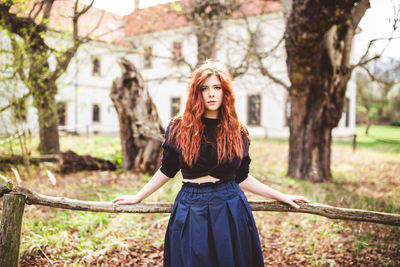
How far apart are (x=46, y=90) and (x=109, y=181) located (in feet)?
8.89

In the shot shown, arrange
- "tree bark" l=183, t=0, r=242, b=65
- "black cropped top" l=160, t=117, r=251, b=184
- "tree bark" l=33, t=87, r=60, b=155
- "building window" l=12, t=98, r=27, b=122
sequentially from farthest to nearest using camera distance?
"tree bark" l=183, t=0, r=242, b=65, "tree bark" l=33, t=87, r=60, b=155, "building window" l=12, t=98, r=27, b=122, "black cropped top" l=160, t=117, r=251, b=184

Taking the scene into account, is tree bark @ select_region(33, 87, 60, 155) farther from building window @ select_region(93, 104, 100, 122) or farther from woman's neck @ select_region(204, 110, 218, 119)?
building window @ select_region(93, 104, 100, 122)

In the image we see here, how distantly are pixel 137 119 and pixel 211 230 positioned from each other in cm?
582

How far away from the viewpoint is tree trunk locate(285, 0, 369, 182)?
5.71 m

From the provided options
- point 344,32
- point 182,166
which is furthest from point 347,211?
point 344,32

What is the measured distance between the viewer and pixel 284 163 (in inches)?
405

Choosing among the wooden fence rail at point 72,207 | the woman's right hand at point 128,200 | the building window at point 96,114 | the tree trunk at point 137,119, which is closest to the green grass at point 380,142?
the tree trunk at point 137,119

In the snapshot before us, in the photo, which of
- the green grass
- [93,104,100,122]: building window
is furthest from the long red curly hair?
[93,104,100,122]: building window

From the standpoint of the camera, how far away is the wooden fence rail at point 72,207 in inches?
103

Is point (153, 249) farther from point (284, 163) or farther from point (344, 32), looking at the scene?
point (284, 163)

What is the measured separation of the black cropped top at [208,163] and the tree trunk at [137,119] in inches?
203

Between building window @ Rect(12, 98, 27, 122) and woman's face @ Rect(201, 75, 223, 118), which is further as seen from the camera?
building window @ Rect(12, 98, 27, 122)

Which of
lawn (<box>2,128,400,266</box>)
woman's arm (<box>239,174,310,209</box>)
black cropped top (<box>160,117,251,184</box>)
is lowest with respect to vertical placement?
lawn (<box>2,128,400,266</box>)

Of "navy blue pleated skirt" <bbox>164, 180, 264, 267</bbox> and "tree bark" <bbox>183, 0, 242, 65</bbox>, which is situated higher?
"tree bark" <bbox>183, 0, 242, 65</bbox>
